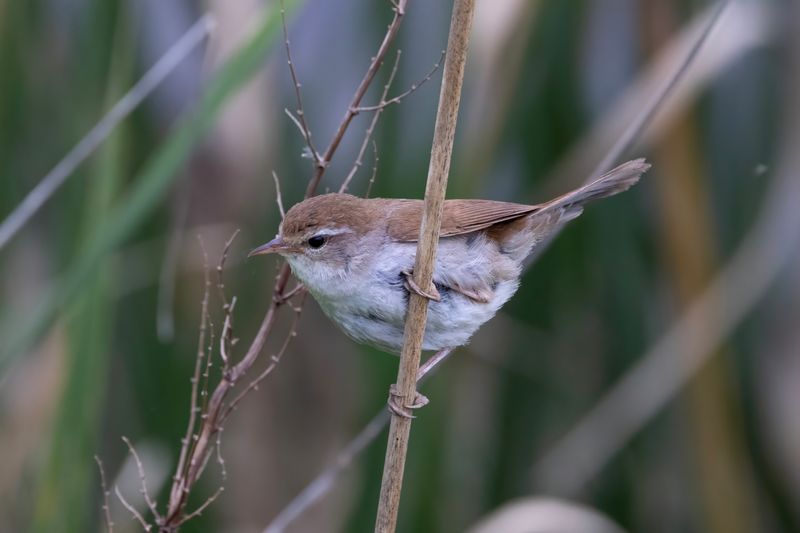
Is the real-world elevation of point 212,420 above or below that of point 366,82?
below

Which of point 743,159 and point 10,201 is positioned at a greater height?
point 743,159

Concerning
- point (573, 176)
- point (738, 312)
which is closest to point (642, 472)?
point (738, 312)

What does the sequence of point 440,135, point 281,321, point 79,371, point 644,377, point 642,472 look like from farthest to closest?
point 281,321 → point 642,472 → point 644,377 → point 79,371 → point 440,135

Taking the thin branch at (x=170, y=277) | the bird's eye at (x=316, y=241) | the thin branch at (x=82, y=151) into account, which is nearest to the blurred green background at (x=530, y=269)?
the thin branch at (x=170, y=277)

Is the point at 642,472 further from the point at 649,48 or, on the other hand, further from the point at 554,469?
the point at 649,48

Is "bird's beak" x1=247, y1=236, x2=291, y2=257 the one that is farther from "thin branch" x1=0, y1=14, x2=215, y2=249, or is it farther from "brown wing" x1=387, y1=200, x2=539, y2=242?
"thin branch" x1=0, y1=14, x2=215, y2=249

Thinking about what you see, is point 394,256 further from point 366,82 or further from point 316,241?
point 366,82

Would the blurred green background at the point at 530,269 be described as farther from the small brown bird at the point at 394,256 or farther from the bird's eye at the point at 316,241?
the bird's eye at the point at 316,241

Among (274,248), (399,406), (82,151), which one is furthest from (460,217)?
(82,151)
